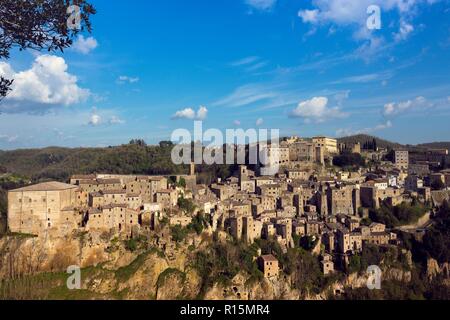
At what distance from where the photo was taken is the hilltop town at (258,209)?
2398 cm

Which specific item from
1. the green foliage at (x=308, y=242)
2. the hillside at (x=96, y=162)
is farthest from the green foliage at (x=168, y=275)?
the hillside at (x=96, y=162)

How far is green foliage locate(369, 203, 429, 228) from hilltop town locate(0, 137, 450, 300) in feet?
0.30

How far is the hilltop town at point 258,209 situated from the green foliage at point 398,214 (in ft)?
0.30

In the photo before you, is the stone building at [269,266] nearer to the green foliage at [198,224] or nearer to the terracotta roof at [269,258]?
the terracotta roof at [269,258]

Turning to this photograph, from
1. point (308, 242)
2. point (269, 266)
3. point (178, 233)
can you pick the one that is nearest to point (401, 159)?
point (308, 242)

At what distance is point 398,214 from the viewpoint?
110ft

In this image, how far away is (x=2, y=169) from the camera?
5675 cm

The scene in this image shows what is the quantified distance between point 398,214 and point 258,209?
13.4m

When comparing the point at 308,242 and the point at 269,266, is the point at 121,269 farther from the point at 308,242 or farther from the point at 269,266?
the point at 308,242

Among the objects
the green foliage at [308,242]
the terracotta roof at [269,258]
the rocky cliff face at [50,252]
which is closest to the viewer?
the rocky cliff face at [50,252]

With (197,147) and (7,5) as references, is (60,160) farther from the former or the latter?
(7,5)

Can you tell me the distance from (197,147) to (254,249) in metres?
26.1
